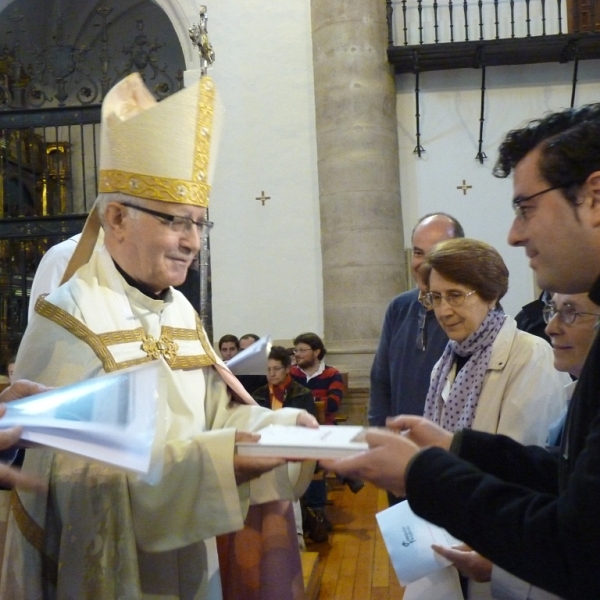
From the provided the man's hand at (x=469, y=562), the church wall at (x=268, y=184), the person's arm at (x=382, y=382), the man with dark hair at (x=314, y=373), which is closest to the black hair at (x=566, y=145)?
the man's hand at (x=469, y=562)

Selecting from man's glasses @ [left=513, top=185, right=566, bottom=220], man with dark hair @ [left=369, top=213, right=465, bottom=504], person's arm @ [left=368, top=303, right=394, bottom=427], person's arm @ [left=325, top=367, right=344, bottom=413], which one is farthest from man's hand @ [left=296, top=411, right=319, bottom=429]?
person's arm @ [left=325, top=367, right=344, bottom=413]

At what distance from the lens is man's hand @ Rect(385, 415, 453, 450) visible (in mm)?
1760

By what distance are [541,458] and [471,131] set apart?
697 cm

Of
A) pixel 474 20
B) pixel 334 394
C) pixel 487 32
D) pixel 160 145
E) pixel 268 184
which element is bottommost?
pixel 334 394

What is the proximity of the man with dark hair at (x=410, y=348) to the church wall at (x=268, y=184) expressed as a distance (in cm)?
488

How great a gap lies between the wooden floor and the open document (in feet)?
10.1

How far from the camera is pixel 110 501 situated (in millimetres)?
1887

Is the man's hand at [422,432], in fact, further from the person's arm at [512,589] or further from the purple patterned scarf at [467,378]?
the purple patterned scarf at [467,378]

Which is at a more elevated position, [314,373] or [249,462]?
[249,462]

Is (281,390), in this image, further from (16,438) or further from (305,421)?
(16,438)

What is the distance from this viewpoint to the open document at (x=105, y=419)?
57.6 inches

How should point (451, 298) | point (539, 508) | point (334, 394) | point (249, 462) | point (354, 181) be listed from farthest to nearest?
point (354, 181) < point (334, 394) < point (451, 298) < point (249, 462) < point (539, 508)

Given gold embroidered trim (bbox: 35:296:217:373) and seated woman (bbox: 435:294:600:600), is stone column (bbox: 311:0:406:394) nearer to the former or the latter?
gold embroidered trim (bbox: 35:296:217:373)

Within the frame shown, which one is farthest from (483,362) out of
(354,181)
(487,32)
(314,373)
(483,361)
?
(487,32)
